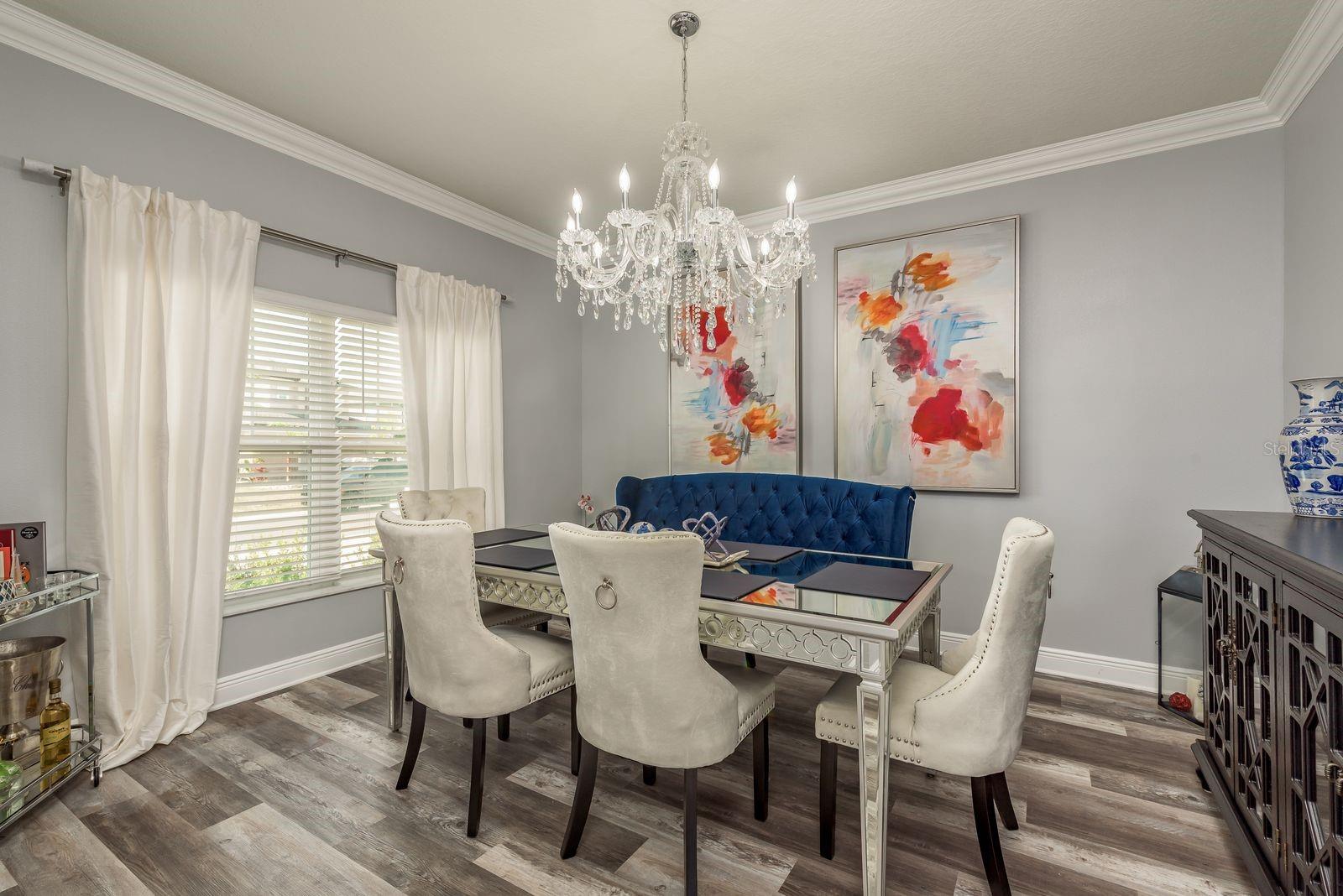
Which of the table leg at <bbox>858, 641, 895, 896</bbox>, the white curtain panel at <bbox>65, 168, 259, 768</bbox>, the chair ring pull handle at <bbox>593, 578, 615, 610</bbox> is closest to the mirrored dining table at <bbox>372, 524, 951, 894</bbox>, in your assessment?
the table leg at <bbox>858, 641, 895, 896</bbox>

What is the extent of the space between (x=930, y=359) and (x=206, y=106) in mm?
3718

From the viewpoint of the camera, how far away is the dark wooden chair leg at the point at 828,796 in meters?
1.70

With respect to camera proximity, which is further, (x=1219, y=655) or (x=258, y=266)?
(x=258, y=266)

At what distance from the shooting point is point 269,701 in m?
2.83

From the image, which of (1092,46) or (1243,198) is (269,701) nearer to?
(1092,46)

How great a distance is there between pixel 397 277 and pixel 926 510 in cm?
330

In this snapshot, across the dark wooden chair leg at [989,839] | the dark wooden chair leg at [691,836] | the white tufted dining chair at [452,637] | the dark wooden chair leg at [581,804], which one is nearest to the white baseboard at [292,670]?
the white tufted dining chair at [452,637]

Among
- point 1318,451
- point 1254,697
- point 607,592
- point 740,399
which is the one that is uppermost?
point 740,399

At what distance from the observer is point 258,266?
289 cm

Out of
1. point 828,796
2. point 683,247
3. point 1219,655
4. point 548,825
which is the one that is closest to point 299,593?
point 548,825

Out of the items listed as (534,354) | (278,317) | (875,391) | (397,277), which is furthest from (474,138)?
(875,391)

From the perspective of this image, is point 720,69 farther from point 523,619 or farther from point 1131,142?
point 523,619

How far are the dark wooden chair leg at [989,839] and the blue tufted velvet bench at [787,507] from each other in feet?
5.06

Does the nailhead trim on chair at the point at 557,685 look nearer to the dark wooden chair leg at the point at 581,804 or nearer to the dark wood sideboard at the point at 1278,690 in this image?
the dark wooden chair leg at the point at 581,804
